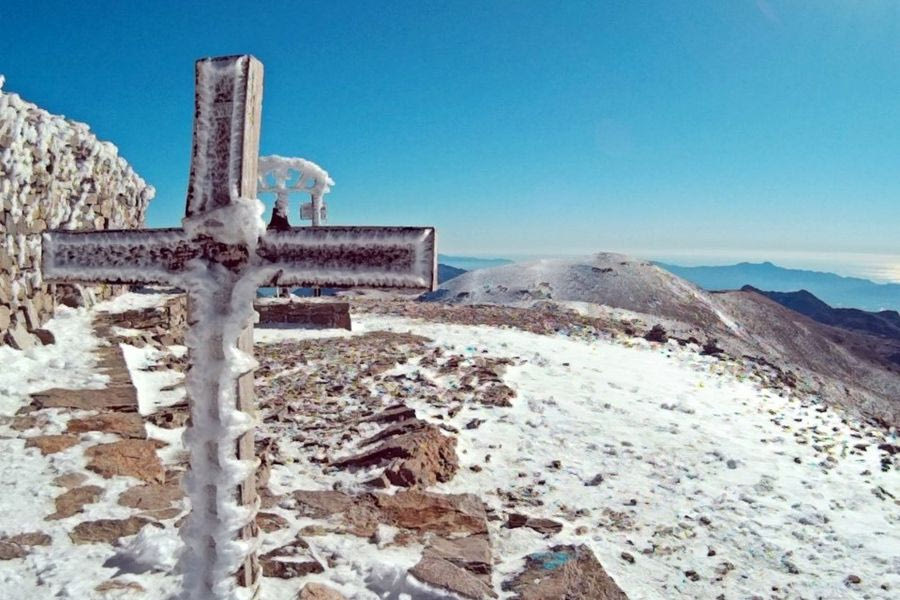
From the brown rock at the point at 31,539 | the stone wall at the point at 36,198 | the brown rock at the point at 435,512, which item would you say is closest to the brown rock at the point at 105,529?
the brown rock at the point at 31,539

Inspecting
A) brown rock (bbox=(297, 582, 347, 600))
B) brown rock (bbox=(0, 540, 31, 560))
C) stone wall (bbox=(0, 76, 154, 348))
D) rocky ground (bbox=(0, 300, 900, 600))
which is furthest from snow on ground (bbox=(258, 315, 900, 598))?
stone wall (bbox=(0, 76, 154, 348))

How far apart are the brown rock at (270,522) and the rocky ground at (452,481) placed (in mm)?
27

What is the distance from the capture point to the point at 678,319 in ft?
59.0

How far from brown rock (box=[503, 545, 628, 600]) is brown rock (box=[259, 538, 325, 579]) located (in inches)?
47.9

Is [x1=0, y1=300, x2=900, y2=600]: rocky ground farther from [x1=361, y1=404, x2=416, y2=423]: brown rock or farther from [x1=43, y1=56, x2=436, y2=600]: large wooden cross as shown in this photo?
[x1=43, y1=56, x2=436, y2=600]: large wooden cross

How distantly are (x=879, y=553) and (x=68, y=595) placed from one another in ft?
19.2

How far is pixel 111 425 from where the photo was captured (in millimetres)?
5184

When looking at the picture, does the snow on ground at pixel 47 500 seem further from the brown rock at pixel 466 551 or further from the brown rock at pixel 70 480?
the brown rock at pixel 466 551

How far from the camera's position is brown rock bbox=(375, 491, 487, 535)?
14.0ft

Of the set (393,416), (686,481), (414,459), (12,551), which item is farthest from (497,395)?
(12,551)

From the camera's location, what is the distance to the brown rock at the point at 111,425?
5062mm

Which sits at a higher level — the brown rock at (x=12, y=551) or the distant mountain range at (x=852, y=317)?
the brown rock at (x=12, y=551)

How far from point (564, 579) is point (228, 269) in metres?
2.90

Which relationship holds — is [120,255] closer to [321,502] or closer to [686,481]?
[321,502]
